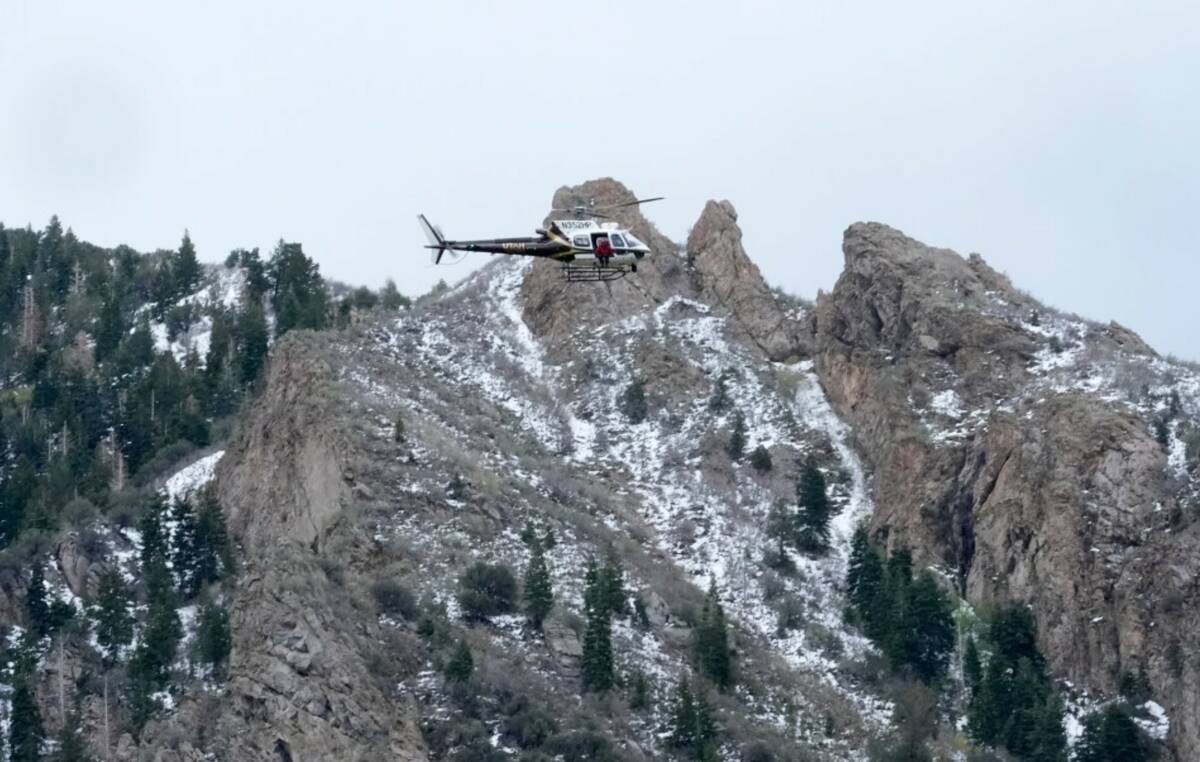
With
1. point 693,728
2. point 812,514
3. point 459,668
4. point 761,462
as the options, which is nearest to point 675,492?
point 761,462

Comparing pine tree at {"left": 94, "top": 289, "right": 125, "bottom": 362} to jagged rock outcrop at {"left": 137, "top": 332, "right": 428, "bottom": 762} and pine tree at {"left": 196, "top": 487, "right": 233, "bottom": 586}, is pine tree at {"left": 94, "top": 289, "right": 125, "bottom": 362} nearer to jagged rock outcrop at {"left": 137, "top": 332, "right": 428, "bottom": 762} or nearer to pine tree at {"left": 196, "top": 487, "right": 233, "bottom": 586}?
pine tree at {"left": 196, "top": 487, "right": 233, "bottom": 586}

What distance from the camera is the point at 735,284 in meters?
98.3

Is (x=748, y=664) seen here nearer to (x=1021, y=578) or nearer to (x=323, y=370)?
(x=1021, y=578)

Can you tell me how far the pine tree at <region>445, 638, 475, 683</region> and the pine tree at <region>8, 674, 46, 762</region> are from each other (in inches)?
493

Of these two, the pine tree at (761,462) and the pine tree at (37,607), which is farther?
the pine tree at (761,462)

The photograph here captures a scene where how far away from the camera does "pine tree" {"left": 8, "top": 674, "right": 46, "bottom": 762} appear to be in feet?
241

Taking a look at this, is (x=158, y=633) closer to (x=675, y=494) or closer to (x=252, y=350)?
(x=675, y=494)

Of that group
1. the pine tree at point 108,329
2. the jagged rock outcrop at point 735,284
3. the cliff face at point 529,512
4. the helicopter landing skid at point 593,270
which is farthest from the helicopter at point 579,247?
the pine tree at point 108,329

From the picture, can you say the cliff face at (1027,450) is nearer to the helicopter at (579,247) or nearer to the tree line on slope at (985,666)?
the tree line on slope at (985,666)

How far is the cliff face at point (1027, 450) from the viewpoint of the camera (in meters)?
75.4

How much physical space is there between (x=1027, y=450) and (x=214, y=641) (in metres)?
26.1

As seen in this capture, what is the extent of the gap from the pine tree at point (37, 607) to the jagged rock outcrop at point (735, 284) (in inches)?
1129

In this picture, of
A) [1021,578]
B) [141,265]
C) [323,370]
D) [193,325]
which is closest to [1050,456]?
[1021,578]

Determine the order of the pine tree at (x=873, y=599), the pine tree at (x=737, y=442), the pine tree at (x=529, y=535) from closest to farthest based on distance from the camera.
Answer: the pine tree at (x=873, y=599) → the pine tree at (x=529, y=535) → the pine tree at (x=737, y=442)
